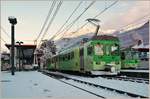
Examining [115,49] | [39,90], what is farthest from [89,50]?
[39,90]

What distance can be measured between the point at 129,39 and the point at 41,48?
29.9m

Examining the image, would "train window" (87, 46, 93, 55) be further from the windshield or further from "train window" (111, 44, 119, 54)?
the windshield

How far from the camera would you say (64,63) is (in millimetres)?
44469

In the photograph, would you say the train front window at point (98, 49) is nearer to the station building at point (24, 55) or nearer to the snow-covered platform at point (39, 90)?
the snow-covered platform at point (39, 90)

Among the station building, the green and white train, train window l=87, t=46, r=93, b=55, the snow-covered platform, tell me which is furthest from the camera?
the station building

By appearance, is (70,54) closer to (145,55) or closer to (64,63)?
(64,63)

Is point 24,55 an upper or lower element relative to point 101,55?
upper

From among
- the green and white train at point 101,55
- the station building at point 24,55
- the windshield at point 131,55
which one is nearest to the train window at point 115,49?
the green and white train at point 101,55

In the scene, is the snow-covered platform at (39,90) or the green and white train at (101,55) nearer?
the snow-covered platform at (39,90)

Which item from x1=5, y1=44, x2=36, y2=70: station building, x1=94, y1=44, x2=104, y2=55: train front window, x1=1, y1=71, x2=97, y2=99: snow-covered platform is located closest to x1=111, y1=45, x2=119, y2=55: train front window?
x1=94, y1=44, x2=104, y2=55: train front window

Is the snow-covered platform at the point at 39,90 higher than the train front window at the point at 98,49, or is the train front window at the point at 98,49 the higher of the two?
the train front window at the point at 98,49

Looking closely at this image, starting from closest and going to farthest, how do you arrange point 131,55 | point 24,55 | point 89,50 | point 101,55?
1. point 101,55
2. point 89,50
3. point 131,55
4. point 24,55

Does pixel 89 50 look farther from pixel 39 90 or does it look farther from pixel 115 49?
pixel 39 90

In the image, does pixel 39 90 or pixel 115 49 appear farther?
pixel 115 49
